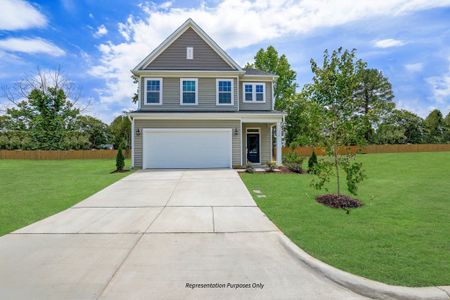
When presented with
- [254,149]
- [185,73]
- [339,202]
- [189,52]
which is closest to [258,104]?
[254,149]

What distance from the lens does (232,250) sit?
4719mm

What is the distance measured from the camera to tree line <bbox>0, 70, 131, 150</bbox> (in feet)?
109

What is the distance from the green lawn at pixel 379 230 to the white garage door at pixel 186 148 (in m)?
6.74

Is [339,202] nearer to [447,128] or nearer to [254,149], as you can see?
[254,149]

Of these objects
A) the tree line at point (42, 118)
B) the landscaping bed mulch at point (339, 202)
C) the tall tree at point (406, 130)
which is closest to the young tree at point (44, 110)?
the tree line at point (42, 118)

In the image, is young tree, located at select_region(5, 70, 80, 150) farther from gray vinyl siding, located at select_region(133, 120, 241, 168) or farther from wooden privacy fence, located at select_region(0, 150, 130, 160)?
gray vinyl siding, located at select_region(133, 120, 241, 168)

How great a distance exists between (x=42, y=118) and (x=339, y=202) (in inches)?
1501

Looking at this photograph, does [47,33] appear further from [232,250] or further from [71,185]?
[232,250]

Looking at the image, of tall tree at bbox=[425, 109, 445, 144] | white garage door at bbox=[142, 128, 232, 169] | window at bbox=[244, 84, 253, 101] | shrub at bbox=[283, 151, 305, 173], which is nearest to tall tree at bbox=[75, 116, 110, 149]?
white garage door at bbox=[142, 128, 232, 169]

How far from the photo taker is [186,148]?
16000 millimetres

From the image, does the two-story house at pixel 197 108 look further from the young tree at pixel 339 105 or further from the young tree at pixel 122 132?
the young tree at pixel 122 132

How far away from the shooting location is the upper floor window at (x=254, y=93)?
729 inches

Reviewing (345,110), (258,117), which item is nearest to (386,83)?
(258,117)

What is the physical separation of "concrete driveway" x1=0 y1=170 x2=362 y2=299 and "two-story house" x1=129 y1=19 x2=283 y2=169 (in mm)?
8267
